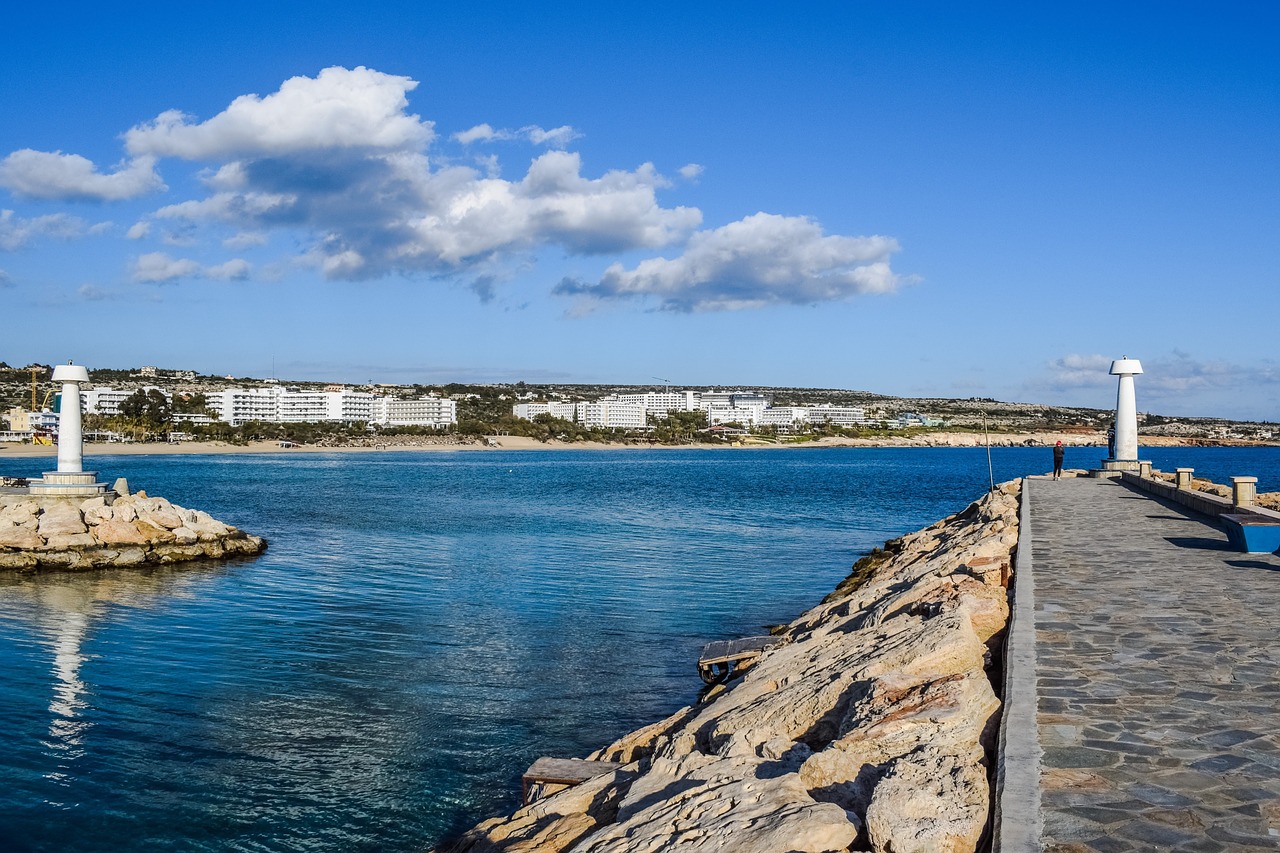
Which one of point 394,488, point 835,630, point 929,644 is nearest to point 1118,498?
point 835,630

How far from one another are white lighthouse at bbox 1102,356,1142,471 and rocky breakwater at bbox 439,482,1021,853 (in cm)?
2240

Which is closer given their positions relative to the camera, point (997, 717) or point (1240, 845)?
point (1240, 845)

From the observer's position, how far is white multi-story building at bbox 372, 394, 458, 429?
178 metres

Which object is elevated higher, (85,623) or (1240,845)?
(1240,845)

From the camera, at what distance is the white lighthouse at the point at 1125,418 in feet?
94.6

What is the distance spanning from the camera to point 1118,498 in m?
22.1

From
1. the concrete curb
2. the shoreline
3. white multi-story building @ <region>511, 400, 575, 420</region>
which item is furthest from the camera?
white multi-story building @ <region>511, 400, 575, 420</region>

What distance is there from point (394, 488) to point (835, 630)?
49429mm

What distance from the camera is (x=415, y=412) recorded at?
179 metres

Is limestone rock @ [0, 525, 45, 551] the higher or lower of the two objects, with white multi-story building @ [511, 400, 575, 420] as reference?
lower

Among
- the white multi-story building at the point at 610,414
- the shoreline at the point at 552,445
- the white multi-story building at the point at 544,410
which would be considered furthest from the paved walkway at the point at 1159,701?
the white multi-story building at the point at 610,414

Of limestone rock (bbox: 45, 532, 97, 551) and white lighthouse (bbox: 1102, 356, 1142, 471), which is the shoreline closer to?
limestone rock (bbox: 45, 532, 97, 551)

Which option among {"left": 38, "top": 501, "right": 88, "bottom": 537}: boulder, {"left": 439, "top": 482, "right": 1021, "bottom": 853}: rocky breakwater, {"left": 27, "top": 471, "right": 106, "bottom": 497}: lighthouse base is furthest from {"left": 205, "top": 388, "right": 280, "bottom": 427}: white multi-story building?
{"left": 439, "top": 482, "right": 1021, "bottom": 853}: rocky breakwater

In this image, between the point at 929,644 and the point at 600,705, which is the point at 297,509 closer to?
the point at 600,705
